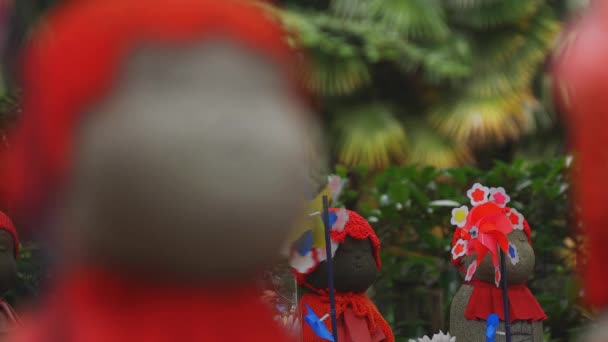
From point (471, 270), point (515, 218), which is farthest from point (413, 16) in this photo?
point (471, 270)

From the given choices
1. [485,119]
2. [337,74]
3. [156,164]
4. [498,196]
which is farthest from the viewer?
[337,74]

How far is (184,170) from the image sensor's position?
1.51 m

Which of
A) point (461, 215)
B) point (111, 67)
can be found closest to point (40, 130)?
point (111, 67)

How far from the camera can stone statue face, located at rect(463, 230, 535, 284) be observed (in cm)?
429

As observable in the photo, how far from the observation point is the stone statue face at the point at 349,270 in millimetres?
3922

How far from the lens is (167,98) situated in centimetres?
154

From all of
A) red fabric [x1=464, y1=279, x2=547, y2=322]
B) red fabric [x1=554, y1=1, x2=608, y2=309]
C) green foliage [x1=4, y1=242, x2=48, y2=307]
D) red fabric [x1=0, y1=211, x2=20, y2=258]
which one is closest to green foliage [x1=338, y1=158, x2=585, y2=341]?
red fabric [x1=464, y1=279, x2=547, y2=322]

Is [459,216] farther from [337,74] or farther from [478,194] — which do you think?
[337,74]

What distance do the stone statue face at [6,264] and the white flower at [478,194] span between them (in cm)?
201

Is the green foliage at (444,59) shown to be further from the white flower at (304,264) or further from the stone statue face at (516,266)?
the white flower at (304,264)

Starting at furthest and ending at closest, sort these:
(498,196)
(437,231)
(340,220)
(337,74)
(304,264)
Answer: (337,74), (437,231), (498,196), (340,220), (304,264)

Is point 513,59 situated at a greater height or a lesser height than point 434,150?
greater

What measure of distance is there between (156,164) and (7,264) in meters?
2.57

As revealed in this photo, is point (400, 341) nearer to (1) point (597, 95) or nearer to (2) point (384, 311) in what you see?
(2) point (384, 311)
